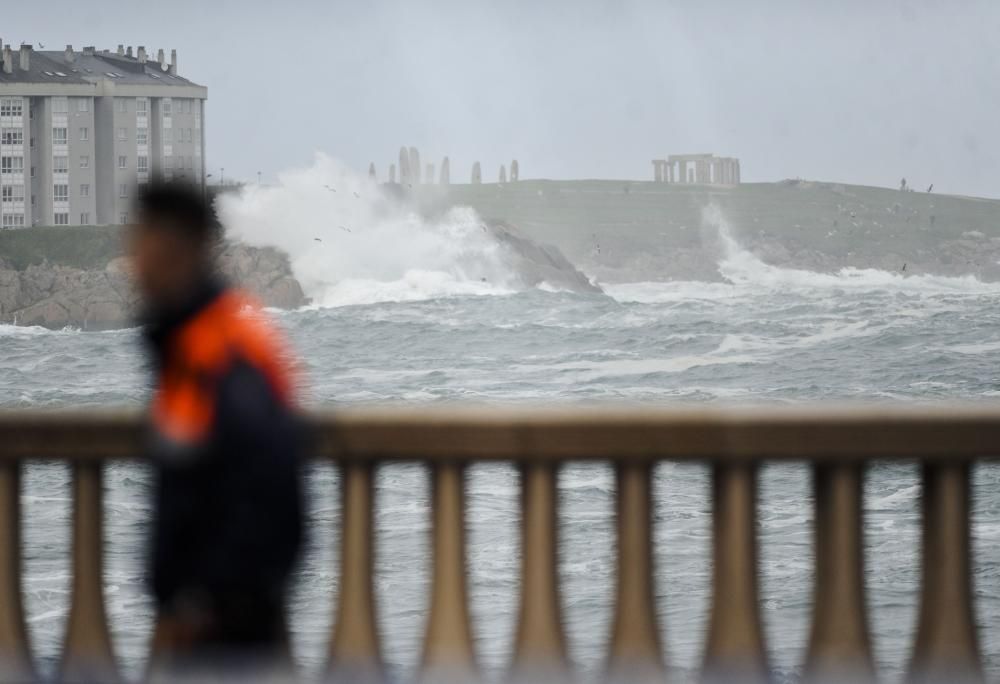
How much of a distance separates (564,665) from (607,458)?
529 millimetres

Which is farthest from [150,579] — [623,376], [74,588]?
[623,376]

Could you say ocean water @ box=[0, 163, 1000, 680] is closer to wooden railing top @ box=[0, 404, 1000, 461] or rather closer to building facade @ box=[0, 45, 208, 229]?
wooden railing top @ box=[0, 404, 1000, 461]

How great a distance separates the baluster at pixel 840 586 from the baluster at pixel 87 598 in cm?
180

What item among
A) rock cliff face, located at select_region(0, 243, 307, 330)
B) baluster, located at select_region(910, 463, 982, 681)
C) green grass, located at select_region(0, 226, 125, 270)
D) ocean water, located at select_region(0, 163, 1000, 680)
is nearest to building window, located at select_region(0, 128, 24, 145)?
green grass, located at select_region(0, 226, 125, 270)

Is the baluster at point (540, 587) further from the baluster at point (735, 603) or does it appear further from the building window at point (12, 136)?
the building window at point (12, 136)

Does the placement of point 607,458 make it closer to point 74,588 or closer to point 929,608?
point 929,608

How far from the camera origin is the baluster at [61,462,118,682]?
3.96 meters

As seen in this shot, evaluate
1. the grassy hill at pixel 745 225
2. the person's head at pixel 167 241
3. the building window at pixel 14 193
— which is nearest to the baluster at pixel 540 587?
the person's head at pixel 167 241

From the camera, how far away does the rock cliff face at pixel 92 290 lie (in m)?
99.2

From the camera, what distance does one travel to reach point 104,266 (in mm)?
98125

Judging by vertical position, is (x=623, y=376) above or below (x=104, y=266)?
below

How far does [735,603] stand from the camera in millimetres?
3838

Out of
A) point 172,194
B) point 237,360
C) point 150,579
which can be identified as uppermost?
point 172,194

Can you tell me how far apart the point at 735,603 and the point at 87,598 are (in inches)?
65.1
